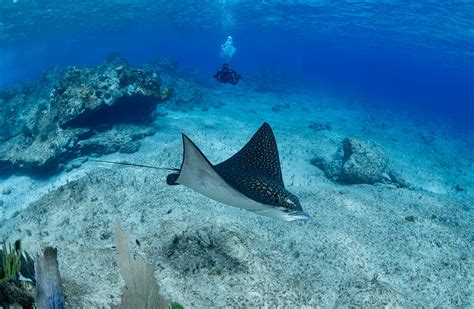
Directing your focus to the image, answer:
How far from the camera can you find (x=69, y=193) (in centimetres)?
776

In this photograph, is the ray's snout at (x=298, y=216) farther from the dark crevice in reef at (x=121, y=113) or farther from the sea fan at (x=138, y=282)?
the dark crevice in reef at (x=121, y=113)

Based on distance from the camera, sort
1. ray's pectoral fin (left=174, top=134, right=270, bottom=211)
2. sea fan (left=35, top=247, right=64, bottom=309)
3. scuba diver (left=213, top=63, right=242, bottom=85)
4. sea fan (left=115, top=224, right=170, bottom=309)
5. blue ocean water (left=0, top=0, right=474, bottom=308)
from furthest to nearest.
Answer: scuba diver (left=213, top=63, right=242, bottom=85) < blue ocean water (left=0, top=0, right=474, bottom=308) < ray's pectoral fin (left=174, top=134, right=270, bottom=211) < sea fan (left=115, top=224, right=170, bottom=309) < sea fan (left=35, top=247, right=64, bottom=309)

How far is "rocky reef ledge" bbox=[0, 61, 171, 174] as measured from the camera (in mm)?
12492

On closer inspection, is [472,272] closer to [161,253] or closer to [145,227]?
[161,253]

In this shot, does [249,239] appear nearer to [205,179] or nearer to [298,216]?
[298,216]

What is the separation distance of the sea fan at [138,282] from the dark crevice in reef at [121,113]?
1110 cm

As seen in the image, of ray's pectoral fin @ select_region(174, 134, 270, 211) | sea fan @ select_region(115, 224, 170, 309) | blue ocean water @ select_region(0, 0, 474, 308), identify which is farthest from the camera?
blue ocean water @ select_region(0, 0, 474, 308)

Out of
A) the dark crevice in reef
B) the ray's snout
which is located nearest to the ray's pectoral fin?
the ray's snout

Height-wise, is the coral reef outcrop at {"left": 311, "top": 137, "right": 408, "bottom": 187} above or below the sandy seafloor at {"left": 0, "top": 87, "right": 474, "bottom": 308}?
below

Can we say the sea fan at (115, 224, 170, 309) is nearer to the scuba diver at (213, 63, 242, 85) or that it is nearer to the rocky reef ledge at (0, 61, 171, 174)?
the scuba diver at (213, 63, 242, 85)

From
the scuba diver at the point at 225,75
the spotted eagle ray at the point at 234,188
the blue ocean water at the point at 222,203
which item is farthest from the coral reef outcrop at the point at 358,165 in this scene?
the spotted eagle ray at the point at 234,188

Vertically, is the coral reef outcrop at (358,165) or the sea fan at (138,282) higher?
the sea fan at (138,282)

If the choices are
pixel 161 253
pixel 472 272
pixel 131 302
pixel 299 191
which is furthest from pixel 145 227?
pixel 472 272

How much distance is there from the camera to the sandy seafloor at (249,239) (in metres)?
4.39
